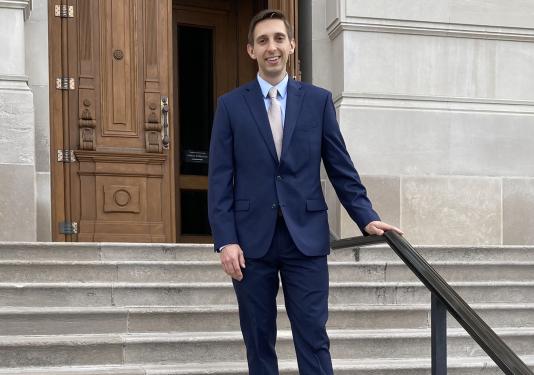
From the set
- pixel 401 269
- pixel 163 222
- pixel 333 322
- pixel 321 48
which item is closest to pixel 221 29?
pixel 321 48

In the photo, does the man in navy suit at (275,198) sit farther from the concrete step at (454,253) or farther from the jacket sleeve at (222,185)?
the concrete step at (454,253)

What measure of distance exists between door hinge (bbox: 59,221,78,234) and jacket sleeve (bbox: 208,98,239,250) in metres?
4.48

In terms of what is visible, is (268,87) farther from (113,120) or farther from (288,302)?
(113,120)

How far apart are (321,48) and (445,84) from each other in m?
1.18

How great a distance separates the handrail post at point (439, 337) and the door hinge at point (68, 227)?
479 centimetres

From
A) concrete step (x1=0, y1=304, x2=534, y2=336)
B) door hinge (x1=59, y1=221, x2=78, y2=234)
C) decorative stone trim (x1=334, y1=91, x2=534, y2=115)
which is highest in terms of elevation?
decorative stone trim (x1=334, y1=91, x2=534, y2=115)

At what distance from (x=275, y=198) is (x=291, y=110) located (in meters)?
0.36

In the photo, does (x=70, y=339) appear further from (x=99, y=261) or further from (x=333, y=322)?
(x=333, y=322)

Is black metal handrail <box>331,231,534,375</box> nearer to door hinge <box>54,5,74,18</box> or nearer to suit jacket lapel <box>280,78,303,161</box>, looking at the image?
suit jacket lapel <box>280,78,303,161</box>

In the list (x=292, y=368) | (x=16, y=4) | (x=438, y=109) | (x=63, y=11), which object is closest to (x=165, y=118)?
(x=63, y=11)

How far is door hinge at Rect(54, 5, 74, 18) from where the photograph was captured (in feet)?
26.1

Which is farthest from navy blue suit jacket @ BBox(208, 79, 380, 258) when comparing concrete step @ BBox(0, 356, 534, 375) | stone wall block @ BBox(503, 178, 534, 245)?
stone wall block @ BBox(503, 178, 534, 245)

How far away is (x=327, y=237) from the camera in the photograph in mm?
3549

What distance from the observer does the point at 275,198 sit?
3482 millimetres
